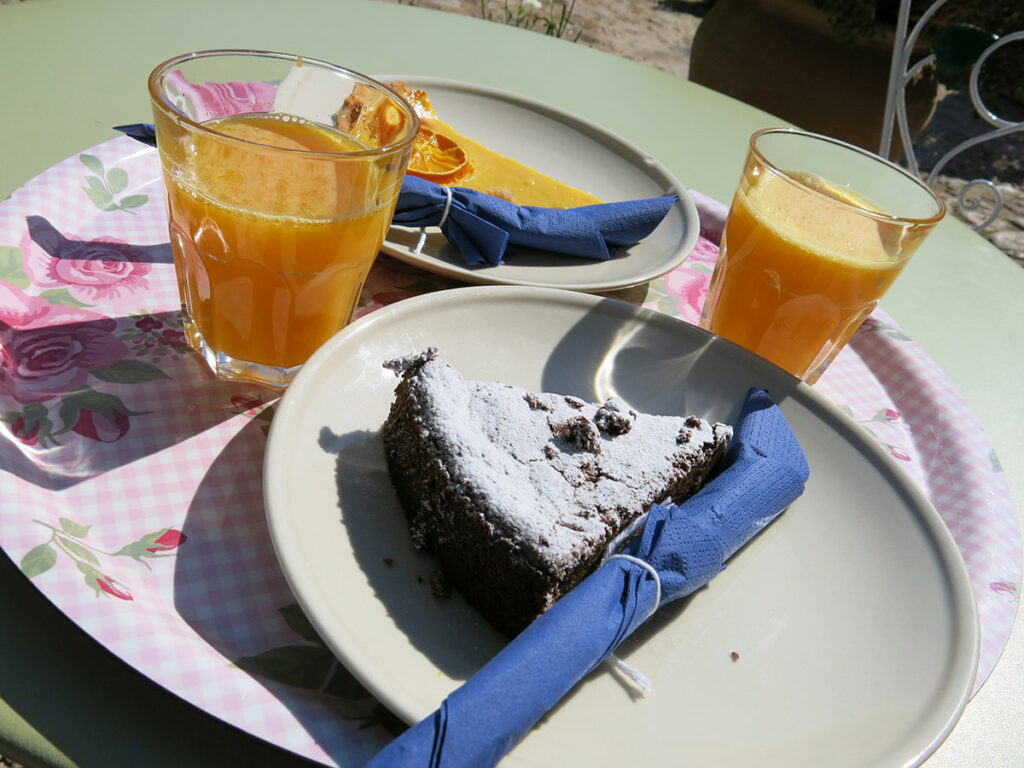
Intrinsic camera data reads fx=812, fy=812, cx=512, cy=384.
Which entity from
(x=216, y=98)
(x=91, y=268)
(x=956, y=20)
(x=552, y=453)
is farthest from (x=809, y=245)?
(x=956, y=20)

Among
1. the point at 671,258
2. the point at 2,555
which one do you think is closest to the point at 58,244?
the point at 2,555

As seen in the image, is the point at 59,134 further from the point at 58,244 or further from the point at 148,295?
the point at 148,295

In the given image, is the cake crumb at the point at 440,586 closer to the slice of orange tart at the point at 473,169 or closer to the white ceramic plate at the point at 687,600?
the white ceramic plate at the point at 687,600

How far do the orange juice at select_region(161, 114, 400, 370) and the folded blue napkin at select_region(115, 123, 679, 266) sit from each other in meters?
0.21

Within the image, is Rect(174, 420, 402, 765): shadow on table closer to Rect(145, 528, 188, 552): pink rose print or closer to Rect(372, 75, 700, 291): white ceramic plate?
Rect(145, 528, 188, 552): pink rose print

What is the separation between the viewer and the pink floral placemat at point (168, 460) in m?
0.84

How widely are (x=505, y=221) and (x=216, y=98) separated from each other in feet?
1.72

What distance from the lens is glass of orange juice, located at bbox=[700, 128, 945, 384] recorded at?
4.38 feet

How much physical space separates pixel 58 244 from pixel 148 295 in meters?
0.19

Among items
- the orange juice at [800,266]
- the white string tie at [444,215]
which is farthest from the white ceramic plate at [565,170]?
the orange juice at [800,266]

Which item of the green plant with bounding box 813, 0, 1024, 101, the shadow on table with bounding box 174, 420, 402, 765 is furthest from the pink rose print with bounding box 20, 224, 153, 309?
the green plant with bounding box 813, 0, 1024, 101

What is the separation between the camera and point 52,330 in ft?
4.02

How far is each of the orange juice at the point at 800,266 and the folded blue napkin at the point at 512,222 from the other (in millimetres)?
193

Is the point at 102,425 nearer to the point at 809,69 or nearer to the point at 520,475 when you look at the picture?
the point at 520,475
